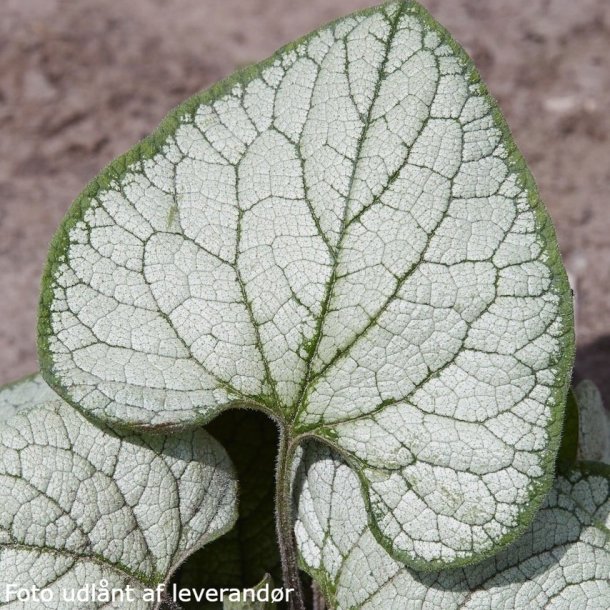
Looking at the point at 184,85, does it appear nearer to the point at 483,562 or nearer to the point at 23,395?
the point at 23,395

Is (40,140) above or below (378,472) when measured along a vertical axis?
above

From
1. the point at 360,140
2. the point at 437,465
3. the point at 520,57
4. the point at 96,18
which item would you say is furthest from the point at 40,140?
the point at 437,465

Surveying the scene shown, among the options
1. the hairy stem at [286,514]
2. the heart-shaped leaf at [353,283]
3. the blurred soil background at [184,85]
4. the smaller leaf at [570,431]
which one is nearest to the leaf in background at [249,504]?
the hairy stem at [286,514]

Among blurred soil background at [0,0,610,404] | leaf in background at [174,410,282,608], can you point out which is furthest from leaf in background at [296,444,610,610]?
blurred soil background at [0,0,610,404]

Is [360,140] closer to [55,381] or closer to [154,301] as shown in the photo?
[154,301]

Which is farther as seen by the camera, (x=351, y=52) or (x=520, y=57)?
(x=520, y=57)

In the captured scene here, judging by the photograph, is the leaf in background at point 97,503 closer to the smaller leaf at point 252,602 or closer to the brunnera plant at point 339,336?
the brunnera plant at point 339,336

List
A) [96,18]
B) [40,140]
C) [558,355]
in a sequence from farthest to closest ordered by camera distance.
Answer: [96,18]
[40,140]
[558,355]
